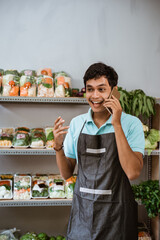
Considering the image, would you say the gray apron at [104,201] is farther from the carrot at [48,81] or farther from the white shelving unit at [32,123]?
the white shelving unit at [32,123]

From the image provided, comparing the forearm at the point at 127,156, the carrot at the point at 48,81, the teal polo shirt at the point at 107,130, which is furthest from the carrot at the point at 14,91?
the forearm at the point at 127,156

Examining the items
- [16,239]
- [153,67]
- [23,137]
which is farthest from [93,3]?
[16,239]

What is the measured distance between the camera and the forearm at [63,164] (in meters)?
1.62

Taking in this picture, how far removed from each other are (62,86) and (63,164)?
4.92 ft

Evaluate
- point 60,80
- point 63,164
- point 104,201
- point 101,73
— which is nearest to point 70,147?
point 63,164

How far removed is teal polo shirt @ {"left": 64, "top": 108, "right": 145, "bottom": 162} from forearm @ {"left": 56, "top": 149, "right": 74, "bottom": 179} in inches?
3.3

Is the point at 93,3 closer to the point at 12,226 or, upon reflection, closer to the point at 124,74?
the point at 124,74

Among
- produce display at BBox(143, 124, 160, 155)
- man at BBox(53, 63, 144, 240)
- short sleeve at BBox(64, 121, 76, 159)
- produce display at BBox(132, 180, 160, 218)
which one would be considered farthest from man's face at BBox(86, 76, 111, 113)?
produce display at BBox(132, 180, 160, 218)

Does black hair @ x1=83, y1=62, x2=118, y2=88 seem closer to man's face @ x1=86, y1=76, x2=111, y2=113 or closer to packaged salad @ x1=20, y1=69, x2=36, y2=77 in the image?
man's face @ x1=86, y1=76, x2=111, y2=113

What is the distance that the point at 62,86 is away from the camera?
3004 millimetres

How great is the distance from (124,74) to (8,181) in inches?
76.4

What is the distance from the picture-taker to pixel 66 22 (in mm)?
3418

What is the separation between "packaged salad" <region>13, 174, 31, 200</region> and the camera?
2.88 meters

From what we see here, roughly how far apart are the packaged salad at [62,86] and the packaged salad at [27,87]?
26cm
